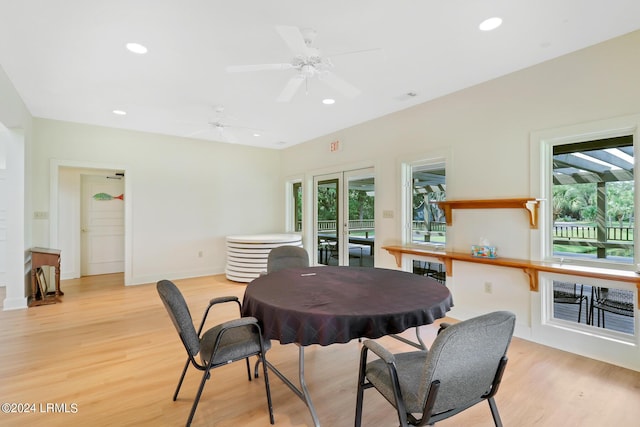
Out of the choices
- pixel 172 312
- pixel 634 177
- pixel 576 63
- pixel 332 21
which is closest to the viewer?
pixel 172 312

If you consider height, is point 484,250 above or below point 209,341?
above

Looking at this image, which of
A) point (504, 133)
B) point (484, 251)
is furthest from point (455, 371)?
point (504, 133)

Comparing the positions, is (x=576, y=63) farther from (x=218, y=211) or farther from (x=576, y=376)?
(x=218, y=211)

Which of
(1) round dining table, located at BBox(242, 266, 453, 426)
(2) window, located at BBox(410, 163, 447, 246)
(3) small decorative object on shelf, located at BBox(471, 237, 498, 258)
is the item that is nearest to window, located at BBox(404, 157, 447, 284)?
(2) window, located at BBox(410, 163, 447, 246)

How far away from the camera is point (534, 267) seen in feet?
9.70

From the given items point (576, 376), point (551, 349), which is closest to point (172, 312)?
point (576, 376)

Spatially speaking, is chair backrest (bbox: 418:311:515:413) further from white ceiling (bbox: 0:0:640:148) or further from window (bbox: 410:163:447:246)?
window (bbox: 410:163:447:246)

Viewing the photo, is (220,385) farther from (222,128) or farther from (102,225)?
(102,225)

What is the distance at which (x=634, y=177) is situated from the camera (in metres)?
2.63

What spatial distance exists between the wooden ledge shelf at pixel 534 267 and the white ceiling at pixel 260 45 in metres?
2.04

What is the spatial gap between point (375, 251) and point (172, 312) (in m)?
3.69

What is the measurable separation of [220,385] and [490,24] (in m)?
3.57

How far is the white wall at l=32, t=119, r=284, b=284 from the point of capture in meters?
4.98

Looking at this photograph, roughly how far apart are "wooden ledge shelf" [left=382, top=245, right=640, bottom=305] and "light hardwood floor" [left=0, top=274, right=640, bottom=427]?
767 millimetres
